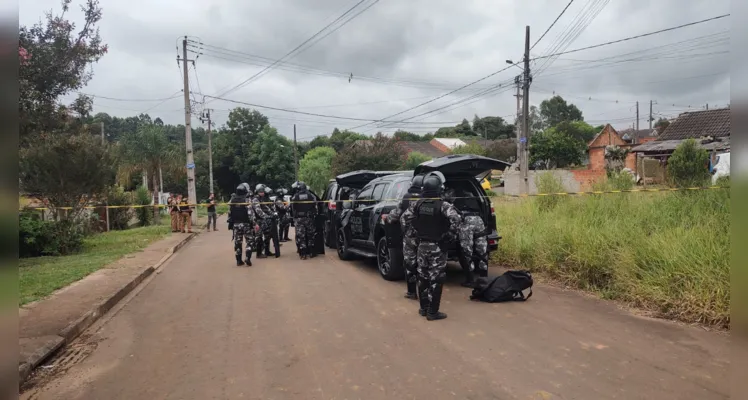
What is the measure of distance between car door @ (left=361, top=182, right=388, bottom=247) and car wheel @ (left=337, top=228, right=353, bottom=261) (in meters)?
1.38

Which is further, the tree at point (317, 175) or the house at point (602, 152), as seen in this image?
the tree at point (317, 175)

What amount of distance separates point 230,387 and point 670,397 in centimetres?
351

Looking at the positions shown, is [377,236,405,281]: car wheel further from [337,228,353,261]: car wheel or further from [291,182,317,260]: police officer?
[291,182,317,260]: police officer

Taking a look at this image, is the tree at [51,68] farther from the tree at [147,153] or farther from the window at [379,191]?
the tree at [147,153]

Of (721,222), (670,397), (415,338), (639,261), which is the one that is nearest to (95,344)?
(415,338)

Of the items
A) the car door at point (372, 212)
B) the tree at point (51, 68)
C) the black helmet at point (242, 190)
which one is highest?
the tree at point (51, 68)

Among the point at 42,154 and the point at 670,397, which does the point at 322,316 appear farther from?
the point at 42,154

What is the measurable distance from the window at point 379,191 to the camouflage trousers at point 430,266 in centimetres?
308

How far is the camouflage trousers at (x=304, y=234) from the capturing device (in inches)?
455

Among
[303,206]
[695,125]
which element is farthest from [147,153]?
[695,125]

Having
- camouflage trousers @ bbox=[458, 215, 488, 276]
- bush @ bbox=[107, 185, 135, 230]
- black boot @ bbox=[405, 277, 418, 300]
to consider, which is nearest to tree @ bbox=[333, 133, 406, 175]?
bush @ bbox=[107, 185, 135, 230]

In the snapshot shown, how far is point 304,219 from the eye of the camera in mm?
11484

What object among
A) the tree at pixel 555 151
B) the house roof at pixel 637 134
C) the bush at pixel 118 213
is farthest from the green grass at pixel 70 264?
the house roof at pixel 637 134

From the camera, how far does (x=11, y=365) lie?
5.58ft
